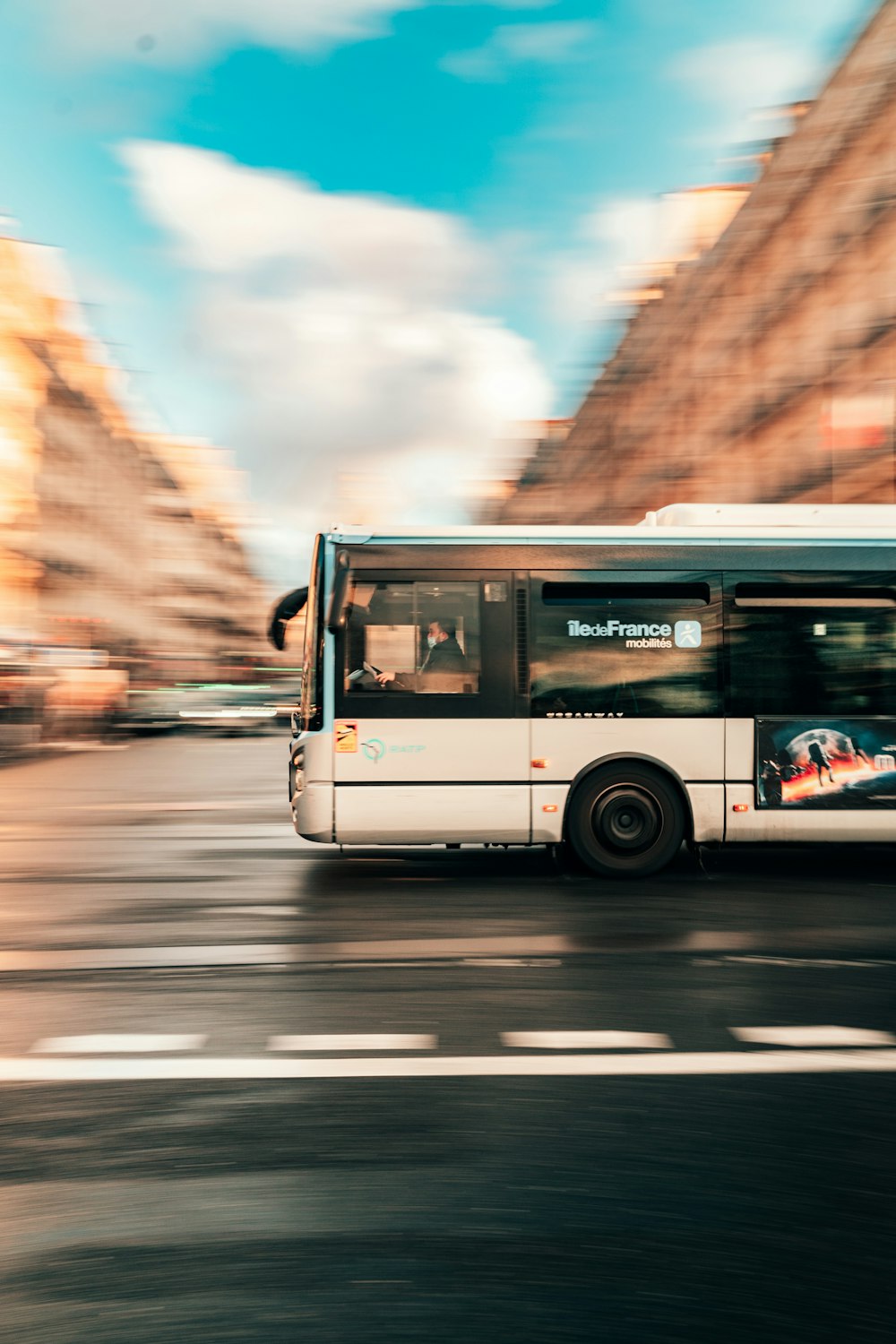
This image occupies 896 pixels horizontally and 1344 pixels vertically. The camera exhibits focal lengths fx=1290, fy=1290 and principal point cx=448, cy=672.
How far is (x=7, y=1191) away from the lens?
349 centimetres

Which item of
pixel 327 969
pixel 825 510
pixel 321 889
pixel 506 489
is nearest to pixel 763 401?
pixel 825 510

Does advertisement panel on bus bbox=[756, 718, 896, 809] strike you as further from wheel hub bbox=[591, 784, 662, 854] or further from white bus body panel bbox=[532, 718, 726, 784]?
wheel hub bbox=[591, 784, 662, 854]

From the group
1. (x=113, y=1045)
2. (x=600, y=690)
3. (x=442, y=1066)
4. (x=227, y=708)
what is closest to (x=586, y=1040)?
(x=442, y=1066)

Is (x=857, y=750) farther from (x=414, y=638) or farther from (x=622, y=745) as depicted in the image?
(x=414, y=638)

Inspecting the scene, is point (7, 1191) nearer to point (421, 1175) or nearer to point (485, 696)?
point (421, 1175)

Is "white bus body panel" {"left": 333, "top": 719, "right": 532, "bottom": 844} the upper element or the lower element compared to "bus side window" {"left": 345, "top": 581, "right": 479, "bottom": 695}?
lower

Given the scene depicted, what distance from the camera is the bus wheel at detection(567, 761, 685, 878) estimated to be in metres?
9.17

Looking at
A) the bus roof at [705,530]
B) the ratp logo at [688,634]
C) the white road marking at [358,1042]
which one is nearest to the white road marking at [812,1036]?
the white road marking at [358,1042]

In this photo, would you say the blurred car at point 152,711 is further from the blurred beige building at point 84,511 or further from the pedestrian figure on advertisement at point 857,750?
the pedestrian figure on advertisement at point 857,750

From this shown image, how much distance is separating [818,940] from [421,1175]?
13.2ft

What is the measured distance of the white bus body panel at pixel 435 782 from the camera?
9.02 meters

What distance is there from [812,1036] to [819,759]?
447cm

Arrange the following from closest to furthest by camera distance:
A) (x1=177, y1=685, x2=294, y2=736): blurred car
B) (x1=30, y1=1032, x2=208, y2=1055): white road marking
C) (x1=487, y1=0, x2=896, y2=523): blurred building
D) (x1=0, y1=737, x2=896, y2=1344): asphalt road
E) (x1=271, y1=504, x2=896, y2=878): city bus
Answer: (x1=0, y1=737, x2=896, y2=1344): asphalt road → (x1=30, y1=1032, x2=208, y2=1055): white road marking → (x1=271, y1=504, x2=896, y2=878): city bus → (x1=487, y1=0, x2=896, y2=523): blurred building → (x1=177, y1=685, x2=294, y2=736): blurred car

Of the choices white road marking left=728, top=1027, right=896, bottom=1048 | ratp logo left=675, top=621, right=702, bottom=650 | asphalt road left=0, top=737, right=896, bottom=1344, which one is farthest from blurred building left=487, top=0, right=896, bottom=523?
white road marking left=728, top=1027, right=896, bottom=1048
